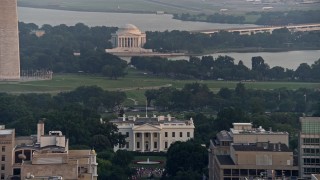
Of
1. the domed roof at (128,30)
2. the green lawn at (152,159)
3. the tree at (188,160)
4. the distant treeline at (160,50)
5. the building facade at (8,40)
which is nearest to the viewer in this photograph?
the tree at (188,160)

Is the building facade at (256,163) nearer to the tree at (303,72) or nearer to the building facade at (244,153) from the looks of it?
the building facade at (244,153)

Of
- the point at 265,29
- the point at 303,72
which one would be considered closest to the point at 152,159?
the point at 303,72

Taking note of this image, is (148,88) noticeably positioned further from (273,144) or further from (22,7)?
(22,7)

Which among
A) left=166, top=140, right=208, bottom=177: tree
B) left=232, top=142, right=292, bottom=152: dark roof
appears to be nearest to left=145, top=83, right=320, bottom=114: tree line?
left=166, top=140, right=208, bottom=177: tree

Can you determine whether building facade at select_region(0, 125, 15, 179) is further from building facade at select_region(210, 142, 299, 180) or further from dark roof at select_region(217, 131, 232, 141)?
dark roof at select_region(217, 131, 232, 141)

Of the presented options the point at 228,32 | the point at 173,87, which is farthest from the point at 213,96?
the point at 228,32

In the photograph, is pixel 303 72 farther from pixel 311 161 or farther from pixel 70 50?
pixel 311 161

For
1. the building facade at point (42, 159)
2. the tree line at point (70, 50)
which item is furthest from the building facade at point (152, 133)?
the tree line at point (70, 50)
